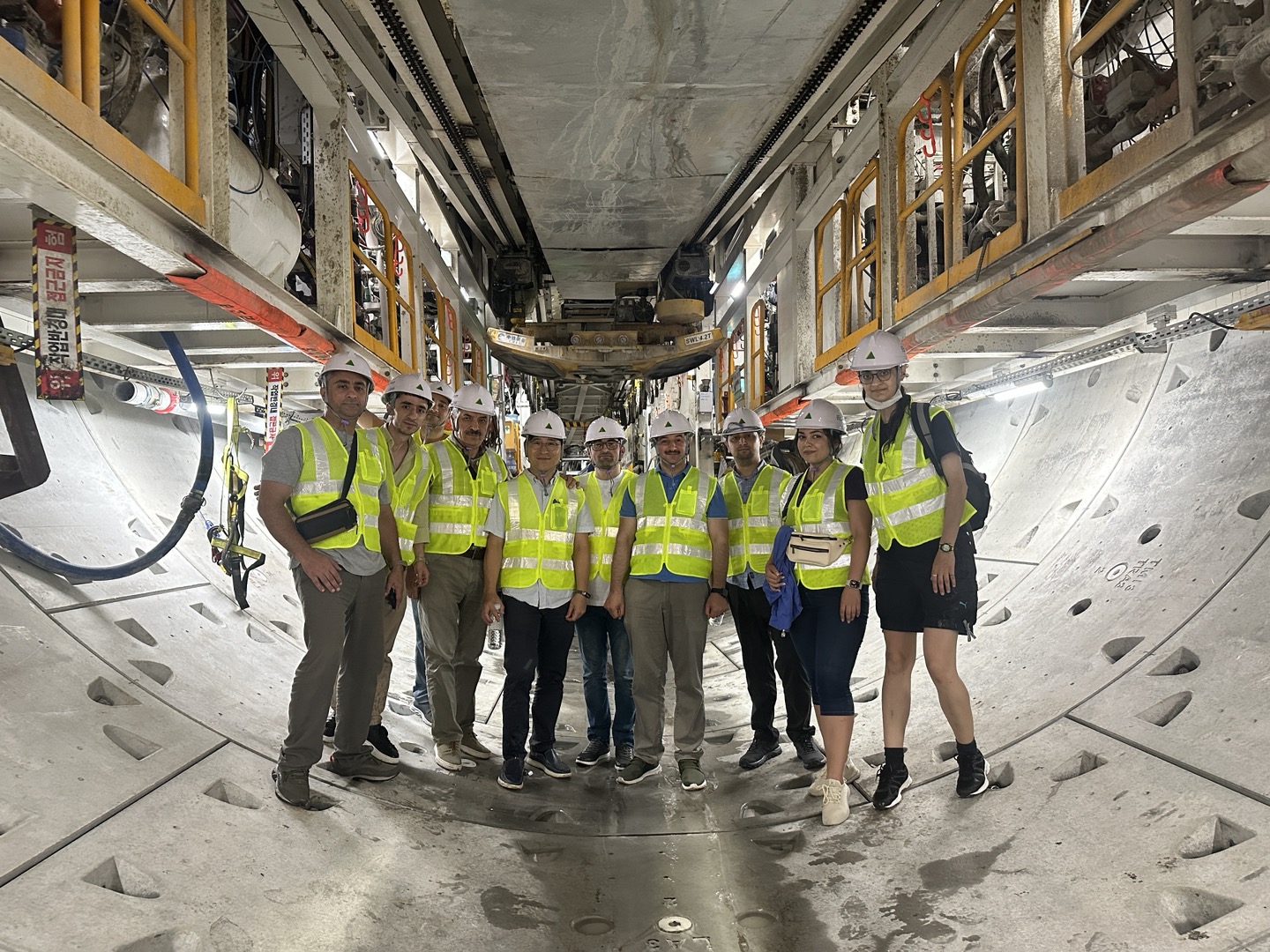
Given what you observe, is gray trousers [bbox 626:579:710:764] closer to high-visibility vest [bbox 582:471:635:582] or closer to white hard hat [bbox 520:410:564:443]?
high-visibility vest [bbox 582:471:635:582]

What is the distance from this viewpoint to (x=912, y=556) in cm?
374

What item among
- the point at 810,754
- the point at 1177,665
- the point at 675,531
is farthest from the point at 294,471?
the point at 1177,665

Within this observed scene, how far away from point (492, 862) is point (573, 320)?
7.58 metres

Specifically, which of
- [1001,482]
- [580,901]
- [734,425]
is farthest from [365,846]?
[1001,482]

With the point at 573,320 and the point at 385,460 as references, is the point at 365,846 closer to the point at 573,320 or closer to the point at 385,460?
the point at 385,460

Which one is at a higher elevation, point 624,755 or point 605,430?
point 605,430

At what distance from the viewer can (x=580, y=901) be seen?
3311 millimetres

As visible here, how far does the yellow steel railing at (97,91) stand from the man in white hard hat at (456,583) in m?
1.85

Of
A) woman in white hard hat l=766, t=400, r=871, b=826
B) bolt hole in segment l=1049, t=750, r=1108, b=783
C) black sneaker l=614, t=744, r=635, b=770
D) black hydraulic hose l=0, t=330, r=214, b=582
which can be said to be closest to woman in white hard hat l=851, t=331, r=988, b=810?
woman in white hard hat l=766, t=400, r=871, b=826

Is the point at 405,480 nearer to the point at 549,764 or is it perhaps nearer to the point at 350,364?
the point at 350,364

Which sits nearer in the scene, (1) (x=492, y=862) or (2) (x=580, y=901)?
(2) (x=580, y=901)

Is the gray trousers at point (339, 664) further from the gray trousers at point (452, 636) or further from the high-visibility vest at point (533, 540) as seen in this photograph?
the high-visibility vest at point (533, 540)

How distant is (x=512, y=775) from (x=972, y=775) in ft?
7.12

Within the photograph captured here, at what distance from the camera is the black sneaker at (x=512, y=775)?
14.8 feet
